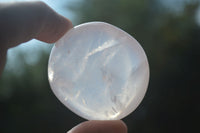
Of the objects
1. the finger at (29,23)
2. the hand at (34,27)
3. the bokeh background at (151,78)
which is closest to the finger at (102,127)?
the hand at (34,27)

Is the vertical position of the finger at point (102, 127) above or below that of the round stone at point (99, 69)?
below

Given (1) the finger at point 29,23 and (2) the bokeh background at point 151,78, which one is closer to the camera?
(1) the finger at point 29,23

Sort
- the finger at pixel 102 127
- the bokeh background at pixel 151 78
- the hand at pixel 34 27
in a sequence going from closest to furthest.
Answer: the hand at pixel 34 27
the finger at pixel 102 127
the bokeh background at pixel 151 78

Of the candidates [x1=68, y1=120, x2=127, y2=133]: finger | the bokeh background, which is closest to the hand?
[x1=68, y1=120, x2=127, y2=133]: finger

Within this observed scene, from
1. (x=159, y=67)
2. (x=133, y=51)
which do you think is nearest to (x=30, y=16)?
(x=133, y=51)

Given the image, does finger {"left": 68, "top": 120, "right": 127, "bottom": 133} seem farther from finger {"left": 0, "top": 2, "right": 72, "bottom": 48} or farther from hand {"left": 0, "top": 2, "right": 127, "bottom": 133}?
finger {"left": 0, "top": 2, "right": 72, "bottom": 48}

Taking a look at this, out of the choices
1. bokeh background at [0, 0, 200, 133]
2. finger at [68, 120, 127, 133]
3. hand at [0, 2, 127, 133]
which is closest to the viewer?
hand at [0, 2, 127, 133]

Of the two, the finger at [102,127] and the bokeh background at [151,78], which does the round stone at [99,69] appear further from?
the bokeh background at [151,78]

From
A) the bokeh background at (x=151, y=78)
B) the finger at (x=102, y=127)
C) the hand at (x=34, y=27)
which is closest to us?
the hand at (x=34, y=27)
